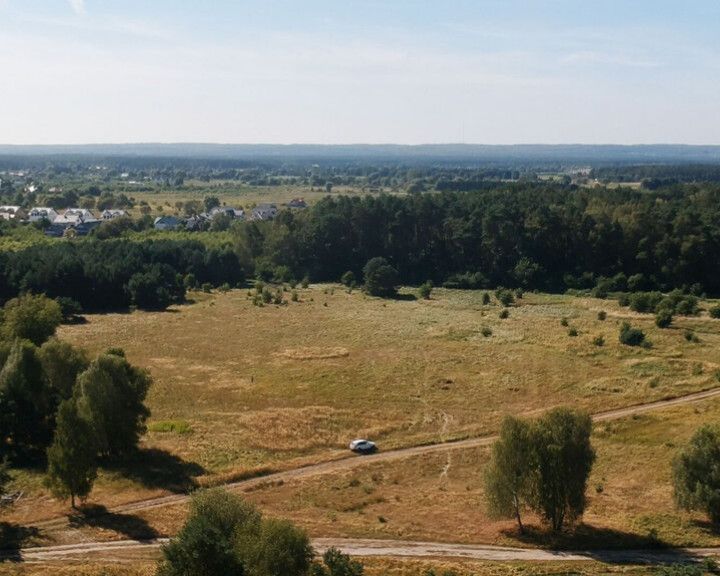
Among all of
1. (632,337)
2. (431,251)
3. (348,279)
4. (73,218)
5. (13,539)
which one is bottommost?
(13,539)

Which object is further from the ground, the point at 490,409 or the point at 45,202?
the point at 45,202

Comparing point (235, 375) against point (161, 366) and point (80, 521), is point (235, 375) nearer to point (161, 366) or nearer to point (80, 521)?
point (161, 366)

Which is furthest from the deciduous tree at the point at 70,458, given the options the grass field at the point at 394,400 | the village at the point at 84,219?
the village at the point at 84,219

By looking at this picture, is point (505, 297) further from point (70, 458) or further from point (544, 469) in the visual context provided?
point (70, 458)

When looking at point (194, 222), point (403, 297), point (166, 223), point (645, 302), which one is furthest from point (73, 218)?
point (645, 302)

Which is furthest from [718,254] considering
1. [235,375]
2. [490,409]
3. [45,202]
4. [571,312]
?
[45,202]

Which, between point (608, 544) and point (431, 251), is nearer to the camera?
point (608, 544)
